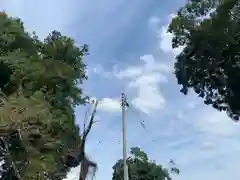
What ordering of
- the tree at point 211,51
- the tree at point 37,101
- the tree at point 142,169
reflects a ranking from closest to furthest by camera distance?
the tree at point 211,51, the tree at point 37,101, the tree at point 142,169

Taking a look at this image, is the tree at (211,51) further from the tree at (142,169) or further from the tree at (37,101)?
the tree at (142,169)

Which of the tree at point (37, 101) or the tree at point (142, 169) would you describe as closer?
the tree at point (37, 101)

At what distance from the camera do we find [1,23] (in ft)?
83.7

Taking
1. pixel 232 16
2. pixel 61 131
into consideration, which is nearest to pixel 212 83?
pixel 232 16

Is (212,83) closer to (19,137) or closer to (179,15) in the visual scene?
(179,15)

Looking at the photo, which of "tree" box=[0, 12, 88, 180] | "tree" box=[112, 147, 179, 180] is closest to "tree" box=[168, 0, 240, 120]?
"tree" box=[0, 12, 88, 180]

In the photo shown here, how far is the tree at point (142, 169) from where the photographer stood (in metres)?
45.3

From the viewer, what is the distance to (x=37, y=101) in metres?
22.9

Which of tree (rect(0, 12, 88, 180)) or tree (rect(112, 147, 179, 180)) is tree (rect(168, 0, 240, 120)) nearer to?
tree (rect(0, 12, 88, 180))

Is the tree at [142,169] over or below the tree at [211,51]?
over

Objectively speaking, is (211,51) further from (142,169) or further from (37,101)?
(142,169)

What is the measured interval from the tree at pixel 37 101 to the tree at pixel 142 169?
17494mm

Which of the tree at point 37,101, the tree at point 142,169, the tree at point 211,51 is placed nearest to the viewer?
the tree at point 211,51

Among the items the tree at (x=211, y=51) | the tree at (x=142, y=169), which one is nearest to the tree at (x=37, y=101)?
the tree at (x=211, y=51)
